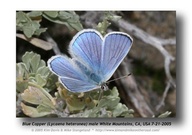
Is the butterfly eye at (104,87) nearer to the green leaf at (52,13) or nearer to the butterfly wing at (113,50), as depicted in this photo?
the butterfly wing at (113,50)

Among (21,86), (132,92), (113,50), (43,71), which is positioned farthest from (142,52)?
(21,86)

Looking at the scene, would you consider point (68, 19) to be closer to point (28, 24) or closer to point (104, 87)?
point (28, 24)

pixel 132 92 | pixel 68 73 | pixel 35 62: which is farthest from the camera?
pixel 132 92

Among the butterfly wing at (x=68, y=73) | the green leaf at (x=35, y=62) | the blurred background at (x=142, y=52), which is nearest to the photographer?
the butterfly wing at (x=68, y=73)

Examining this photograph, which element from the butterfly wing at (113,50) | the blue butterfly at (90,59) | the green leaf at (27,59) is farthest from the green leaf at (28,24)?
the butterfly wing at (113,50)

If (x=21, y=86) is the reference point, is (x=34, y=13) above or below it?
above

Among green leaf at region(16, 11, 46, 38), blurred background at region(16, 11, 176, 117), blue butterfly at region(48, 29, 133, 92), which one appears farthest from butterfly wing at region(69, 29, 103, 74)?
green leaf at region(16, 11, 46, 38)

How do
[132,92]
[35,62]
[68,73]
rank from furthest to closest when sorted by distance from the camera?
1. [132,92]
2. [35,62]
3. [68,73]
